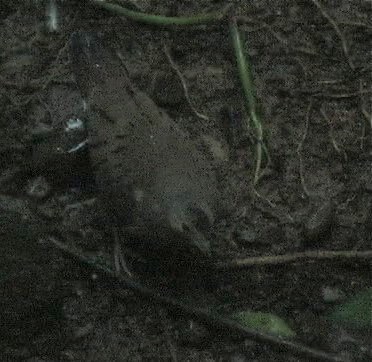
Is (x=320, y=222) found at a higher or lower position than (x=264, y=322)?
higher

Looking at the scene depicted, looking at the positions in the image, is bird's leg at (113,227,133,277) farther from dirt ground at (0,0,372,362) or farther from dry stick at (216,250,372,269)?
dry stick at (216,250,372,269)

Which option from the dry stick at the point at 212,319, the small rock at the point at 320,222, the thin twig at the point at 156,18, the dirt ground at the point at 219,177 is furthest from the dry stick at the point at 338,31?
the dry stick at the point at 212,319

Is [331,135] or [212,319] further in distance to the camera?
[331,135]

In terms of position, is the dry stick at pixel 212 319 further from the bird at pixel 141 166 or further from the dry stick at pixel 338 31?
the dry stick at pixel 338 31

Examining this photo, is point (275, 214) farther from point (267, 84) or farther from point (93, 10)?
point (93, 10)

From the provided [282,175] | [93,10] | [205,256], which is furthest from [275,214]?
[93,10]

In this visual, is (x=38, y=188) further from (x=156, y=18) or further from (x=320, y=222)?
(x=320, y=222)

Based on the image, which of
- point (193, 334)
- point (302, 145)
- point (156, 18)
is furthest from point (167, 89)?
point (193, 334)
